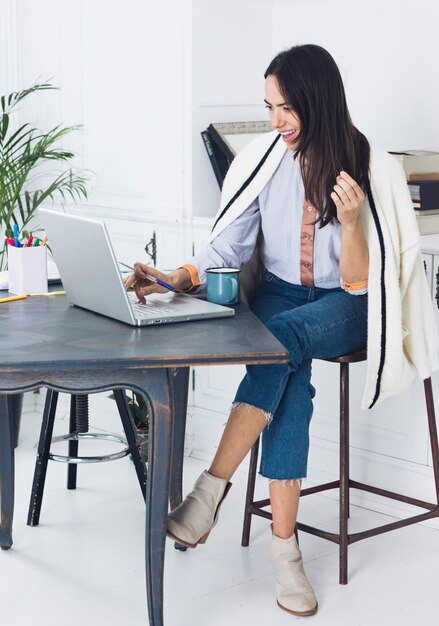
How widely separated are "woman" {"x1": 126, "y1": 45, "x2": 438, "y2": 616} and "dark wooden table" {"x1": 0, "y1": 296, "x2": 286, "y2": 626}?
23 cm

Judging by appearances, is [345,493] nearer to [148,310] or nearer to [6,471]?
[148,310]

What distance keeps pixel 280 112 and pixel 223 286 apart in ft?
1.62

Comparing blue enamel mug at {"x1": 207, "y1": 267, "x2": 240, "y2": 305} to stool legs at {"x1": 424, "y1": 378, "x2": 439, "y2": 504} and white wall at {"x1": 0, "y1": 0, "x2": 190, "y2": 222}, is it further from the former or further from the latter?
white wall at {"x1": 0, "y1": 0, "x2": 190, "y2": 222}

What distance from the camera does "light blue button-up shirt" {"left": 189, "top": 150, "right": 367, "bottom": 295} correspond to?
9.16ft

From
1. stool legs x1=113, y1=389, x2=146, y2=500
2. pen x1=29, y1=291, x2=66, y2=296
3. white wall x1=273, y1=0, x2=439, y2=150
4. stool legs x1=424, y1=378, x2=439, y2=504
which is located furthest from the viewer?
white wall x1=273, y1=0, x2=439, y2=150

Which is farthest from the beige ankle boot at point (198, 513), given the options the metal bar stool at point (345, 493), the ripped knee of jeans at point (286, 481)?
the metal bar stool at point (345, 493)

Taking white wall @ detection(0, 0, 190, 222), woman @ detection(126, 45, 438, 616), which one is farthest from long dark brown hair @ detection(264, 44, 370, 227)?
white wall @ detection(0, 0, 190, 222)

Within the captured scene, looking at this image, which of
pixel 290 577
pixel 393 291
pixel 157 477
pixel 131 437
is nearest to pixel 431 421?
pixel 393 291

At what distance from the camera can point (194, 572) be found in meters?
2.88

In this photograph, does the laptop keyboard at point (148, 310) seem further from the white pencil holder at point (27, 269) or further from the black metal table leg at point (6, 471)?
the black metal table leg at point (6, 471)

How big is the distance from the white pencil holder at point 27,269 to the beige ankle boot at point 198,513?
0.68m

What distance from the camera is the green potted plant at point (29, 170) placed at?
3.94 m

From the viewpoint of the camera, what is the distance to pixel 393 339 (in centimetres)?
266

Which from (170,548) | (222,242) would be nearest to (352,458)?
(170,548)
